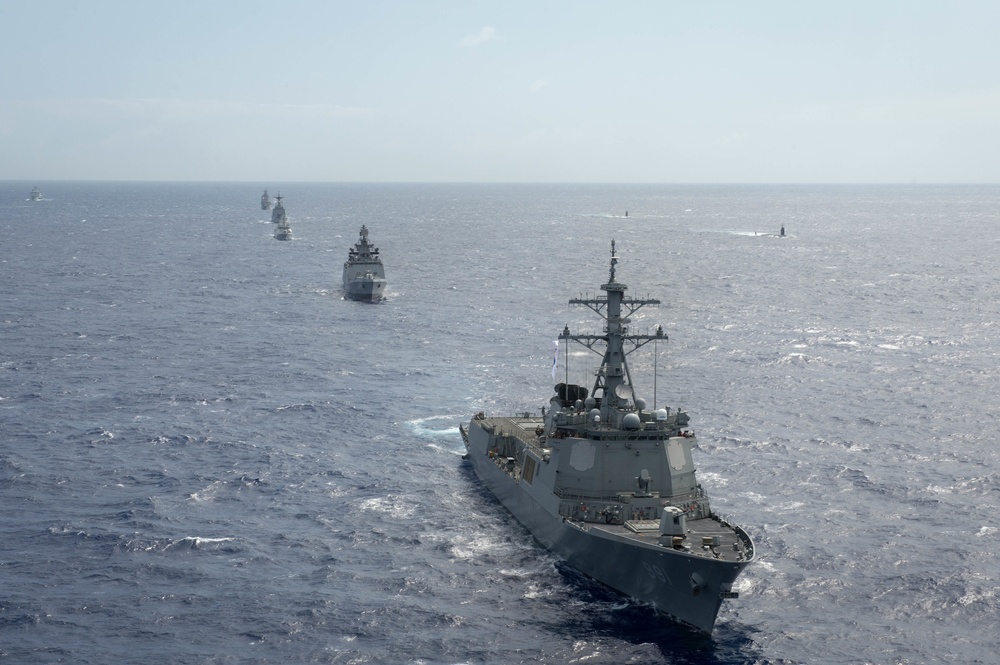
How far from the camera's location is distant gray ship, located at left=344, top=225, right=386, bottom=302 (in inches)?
4988

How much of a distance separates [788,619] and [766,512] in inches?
495

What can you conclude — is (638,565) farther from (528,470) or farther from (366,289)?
(366,289)

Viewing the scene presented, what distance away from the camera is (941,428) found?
69.4m

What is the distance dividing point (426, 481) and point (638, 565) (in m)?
19.2

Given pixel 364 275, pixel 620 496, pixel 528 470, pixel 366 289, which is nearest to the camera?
pixel 620 496

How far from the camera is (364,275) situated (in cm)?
13075

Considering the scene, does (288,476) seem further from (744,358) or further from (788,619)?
(744,358)

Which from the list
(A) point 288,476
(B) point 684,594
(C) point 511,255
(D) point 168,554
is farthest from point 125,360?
(C) point 511,255

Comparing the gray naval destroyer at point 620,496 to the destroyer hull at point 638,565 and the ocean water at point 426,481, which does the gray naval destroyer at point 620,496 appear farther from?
the ocean water at point 426,481

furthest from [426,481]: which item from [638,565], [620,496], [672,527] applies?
[672,527]

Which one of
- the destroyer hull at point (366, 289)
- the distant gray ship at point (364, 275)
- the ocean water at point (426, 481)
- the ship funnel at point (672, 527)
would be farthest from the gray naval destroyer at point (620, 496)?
the distant gray ship at point (364, 275)

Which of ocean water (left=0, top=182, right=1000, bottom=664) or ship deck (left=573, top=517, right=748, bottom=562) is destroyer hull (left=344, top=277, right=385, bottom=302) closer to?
ocean water (left=0, top=182, right=1000, bottom=664)

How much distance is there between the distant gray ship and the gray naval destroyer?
226 feet

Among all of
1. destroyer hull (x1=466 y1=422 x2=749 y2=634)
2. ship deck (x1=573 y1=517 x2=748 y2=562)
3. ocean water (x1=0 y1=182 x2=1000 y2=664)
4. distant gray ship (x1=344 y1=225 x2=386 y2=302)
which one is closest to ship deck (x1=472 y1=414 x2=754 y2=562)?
ship deck (x1=573 y1=517 x2=748 y2=562)
